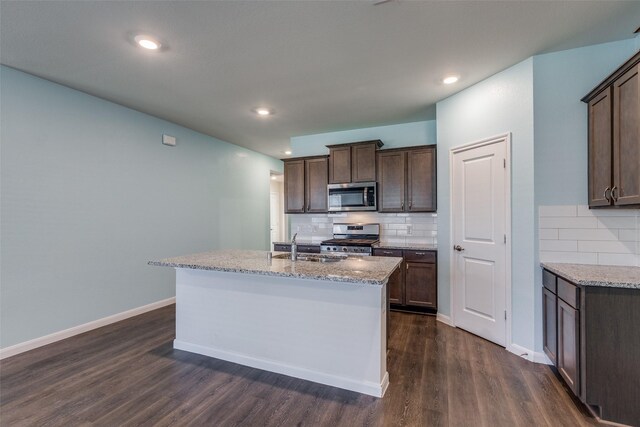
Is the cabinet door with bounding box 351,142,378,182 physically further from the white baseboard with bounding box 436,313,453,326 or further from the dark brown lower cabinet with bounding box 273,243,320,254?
the white baseboard with bounding box 436,313,453,326

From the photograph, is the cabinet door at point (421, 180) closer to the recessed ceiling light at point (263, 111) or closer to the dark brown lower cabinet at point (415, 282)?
the dark brown lower cabinet at point (415, 282)

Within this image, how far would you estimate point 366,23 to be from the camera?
210cm

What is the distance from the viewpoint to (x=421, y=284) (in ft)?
12.2

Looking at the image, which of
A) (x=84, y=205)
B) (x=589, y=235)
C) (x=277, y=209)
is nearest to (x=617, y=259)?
(x=589, y=235)

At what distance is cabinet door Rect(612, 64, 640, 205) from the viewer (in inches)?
75.0

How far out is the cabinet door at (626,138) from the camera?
6.25ft

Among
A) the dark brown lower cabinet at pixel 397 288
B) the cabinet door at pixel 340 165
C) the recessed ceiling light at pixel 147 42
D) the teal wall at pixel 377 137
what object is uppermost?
the recessed ceiling light at pixel 147 42

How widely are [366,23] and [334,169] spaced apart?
8.29 ft

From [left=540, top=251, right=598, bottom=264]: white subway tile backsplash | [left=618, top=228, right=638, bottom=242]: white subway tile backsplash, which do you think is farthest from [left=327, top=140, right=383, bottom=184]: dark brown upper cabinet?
[left=618, top=228, right=638, bottom=242]: white subway tile backsplash

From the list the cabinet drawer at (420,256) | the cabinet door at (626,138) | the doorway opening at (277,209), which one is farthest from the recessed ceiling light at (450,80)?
the doorway opening at (277,209)

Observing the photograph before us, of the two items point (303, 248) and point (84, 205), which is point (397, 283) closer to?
point (303, 248)

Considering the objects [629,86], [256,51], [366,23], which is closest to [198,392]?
[256,51]

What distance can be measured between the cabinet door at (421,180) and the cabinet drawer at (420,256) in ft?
2.05

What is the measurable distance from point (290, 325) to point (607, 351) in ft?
6.91
